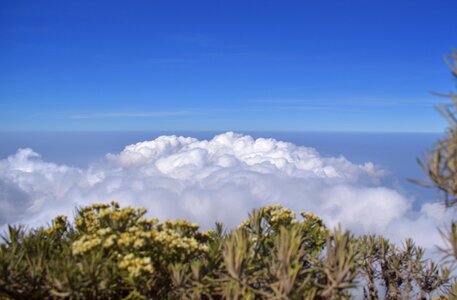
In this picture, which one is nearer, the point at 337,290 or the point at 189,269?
the point at 337,290

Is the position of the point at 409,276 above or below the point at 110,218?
below

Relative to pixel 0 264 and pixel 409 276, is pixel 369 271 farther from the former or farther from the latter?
pixel 0 264

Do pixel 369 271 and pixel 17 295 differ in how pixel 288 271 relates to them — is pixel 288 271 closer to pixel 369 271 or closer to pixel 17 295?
pixel 17 295

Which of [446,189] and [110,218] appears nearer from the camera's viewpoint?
[446,189]

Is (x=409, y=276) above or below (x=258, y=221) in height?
below

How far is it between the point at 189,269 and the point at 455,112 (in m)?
5.00

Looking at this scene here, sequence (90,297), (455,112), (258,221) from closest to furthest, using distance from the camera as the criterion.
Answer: (455,112)
(90,297)
(258,221)

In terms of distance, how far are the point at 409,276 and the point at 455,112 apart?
6.44 m

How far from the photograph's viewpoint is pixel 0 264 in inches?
211

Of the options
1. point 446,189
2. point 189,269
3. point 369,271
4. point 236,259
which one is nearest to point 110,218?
point 189,269

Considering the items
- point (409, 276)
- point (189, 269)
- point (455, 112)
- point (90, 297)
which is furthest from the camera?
point (409, 276)

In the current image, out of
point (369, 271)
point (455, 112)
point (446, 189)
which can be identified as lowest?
point (369, 271)

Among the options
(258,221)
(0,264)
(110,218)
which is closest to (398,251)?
(258,221)

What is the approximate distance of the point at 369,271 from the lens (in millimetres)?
10445
